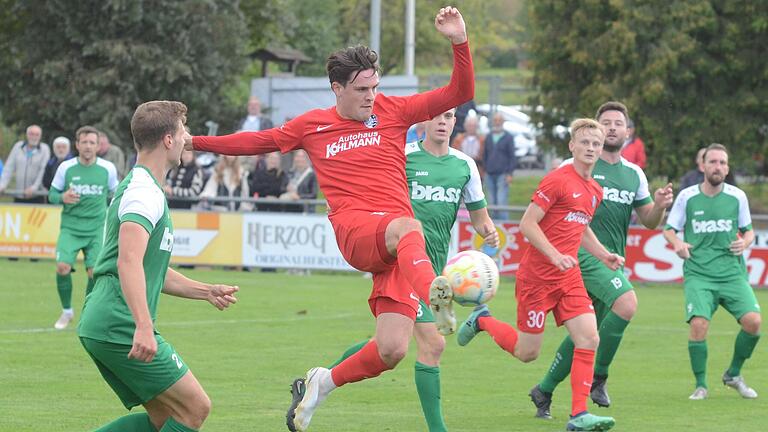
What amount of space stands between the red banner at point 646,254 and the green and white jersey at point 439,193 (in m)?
11.7

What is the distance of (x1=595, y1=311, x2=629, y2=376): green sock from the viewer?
437 inches

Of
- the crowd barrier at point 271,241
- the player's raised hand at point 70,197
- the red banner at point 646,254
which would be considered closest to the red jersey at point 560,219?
the player's raised hand at point 70,197

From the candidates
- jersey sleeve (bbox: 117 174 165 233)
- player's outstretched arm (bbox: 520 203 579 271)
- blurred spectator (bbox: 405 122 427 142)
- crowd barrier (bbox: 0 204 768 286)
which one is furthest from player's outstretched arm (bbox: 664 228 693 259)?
crowd barrier (bbox: 0 204 768 286)

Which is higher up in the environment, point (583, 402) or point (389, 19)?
point (389, 19)

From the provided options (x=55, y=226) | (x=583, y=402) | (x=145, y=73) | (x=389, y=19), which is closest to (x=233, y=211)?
(x=55, y=226)

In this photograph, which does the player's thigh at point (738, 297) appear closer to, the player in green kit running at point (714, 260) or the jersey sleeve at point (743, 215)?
the player in green kit running at point (714, 260)

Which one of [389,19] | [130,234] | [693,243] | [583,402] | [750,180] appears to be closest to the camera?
[130,234]

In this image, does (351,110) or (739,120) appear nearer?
(351,110)

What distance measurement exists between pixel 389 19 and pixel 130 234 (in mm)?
52387

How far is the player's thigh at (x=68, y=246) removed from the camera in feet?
52.9

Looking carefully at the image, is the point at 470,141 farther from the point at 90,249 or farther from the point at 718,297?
the point at 718,297

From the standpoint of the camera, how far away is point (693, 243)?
12312 mm

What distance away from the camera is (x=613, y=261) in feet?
34.6

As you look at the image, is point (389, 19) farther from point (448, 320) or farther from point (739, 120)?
point (448, 320)
